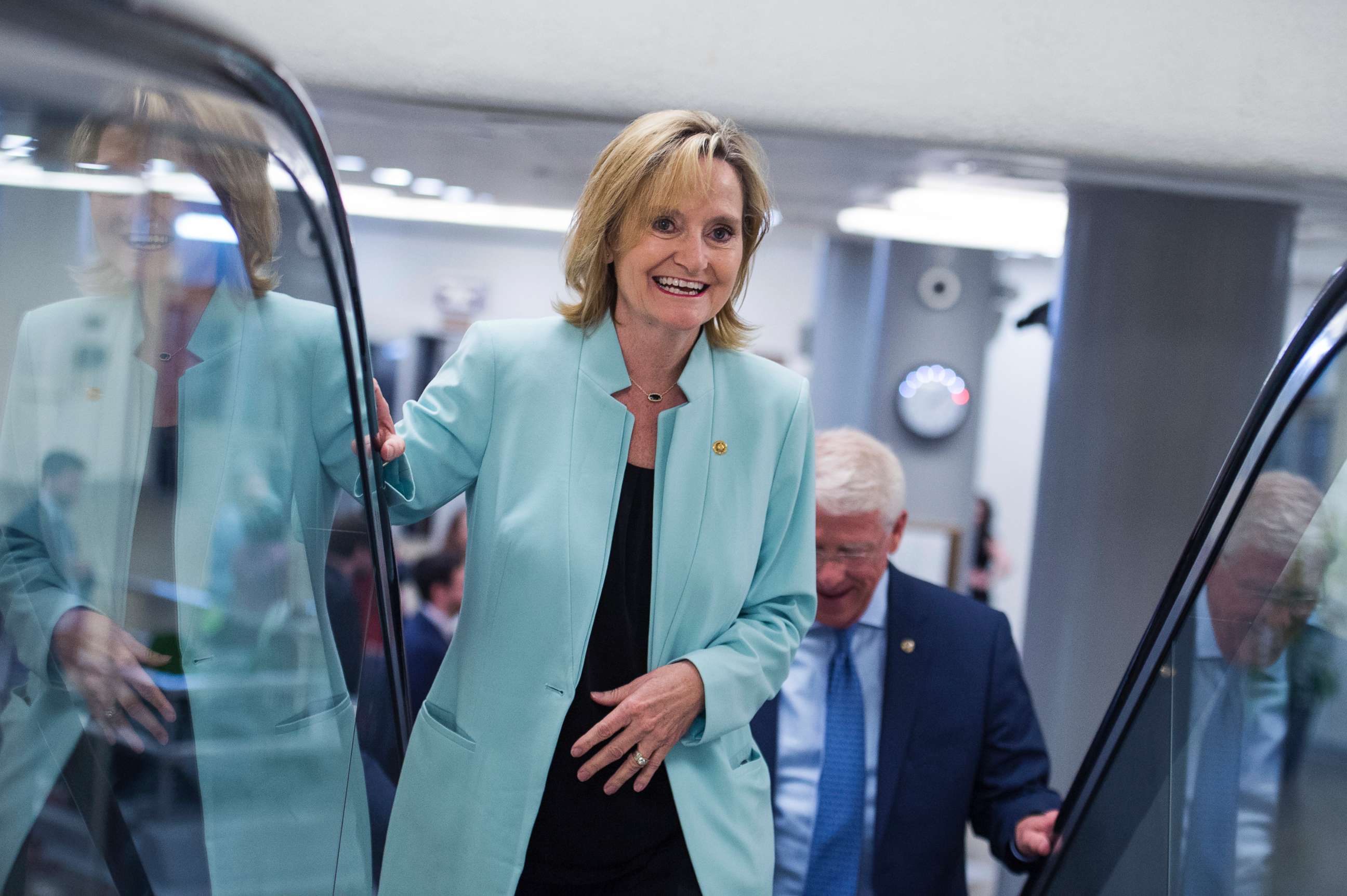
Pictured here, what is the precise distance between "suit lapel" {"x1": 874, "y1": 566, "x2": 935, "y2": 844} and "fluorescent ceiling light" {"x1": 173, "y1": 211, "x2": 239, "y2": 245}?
5.24 ft

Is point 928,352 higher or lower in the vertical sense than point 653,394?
lower

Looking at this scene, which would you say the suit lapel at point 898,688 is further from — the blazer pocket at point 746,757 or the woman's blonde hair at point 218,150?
the woman's blonde hair at point 218,150

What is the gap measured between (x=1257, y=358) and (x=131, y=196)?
11.0 feet

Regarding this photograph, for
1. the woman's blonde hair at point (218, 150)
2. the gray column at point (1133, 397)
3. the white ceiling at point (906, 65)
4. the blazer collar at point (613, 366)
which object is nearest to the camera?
the woman's blonde hair at point (218, 150)

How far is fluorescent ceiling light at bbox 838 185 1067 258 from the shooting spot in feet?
16.0

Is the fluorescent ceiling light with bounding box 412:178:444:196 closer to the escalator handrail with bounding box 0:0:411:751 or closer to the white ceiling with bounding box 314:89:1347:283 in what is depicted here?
the white ceiling with bounding box 314:89:1347:283

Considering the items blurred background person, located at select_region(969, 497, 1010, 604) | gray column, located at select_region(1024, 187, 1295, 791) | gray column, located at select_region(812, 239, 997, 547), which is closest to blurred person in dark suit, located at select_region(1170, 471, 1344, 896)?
gray column, located at select_region(1024, 187, 1295, 791)

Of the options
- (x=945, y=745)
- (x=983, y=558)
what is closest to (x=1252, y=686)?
(x=945, y=745)

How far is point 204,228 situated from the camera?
129cm

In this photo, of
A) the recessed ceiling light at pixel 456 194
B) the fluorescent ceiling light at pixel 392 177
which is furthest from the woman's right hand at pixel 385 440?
the recessed ceiling light at pixel 456 194

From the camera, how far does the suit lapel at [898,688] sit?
2.45 m

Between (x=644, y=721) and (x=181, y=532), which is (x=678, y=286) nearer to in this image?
(x=644, y=721)

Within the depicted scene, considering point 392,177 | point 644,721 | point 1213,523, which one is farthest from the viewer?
point 392,177

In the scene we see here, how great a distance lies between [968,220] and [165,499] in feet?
17.2
